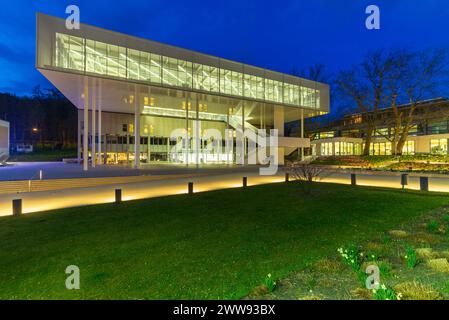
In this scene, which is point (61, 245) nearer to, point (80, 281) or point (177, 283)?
point (80, 281)

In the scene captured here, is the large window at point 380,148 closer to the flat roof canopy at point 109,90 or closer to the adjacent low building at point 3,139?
the flat roof canopy at point 109,90

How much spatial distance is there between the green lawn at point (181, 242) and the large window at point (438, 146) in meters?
42.8

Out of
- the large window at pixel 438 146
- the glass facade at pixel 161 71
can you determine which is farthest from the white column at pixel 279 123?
the large window at pixel 438 146

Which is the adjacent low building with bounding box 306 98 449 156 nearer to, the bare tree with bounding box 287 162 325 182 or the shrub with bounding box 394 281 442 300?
the bare tree with bounding box 287 162 325 182

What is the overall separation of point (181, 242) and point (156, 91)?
2461 cm

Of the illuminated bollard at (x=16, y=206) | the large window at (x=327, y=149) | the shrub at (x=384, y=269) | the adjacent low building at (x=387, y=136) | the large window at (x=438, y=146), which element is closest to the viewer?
the shrub at (x=384, y=269)

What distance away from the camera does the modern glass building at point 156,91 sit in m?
22.0

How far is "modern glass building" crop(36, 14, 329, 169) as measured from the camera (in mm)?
22031

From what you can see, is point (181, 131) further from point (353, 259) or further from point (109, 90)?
point (353, 259)

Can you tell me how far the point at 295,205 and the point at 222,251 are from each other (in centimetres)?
555

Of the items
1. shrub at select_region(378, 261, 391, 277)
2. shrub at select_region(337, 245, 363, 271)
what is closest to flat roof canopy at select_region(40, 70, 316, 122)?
shrub at select_region(337, 245, 363, 271)

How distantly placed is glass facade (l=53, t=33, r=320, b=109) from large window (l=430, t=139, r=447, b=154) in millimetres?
28029
